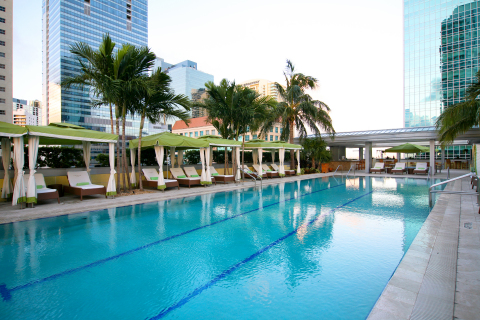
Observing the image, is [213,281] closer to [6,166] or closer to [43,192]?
[43,192]

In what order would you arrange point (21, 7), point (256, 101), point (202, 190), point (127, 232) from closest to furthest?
point (127, 232)
point (202, 190)
point (256, 101)
point (21, 7)

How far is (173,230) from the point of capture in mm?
5691

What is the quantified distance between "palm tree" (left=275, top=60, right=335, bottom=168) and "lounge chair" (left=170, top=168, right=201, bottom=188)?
383 inches

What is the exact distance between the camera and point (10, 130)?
6848 mm

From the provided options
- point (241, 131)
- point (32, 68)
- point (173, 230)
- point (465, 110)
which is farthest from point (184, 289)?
point (32, 68)

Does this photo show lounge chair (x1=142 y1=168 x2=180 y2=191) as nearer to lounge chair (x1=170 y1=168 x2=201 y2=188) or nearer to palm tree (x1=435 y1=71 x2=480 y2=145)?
lounge chair (x1=170 y1=168 x2=201 y2=188)

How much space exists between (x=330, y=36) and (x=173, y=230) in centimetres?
2456

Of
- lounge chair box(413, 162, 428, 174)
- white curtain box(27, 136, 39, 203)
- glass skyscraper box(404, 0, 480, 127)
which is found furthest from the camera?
glass skyscraper box(404, 0, 480, 127)

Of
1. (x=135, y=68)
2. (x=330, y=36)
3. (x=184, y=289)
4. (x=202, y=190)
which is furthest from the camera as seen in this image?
(x=330, y=36)

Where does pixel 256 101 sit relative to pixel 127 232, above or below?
above

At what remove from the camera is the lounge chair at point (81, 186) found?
350 inches

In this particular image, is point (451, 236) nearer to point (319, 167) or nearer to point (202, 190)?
point (202, 190)

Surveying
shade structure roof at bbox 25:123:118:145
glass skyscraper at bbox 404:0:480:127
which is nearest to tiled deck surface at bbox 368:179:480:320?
shade structure roof at bbox 25:123:118:145

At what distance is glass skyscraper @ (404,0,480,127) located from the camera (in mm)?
52406
